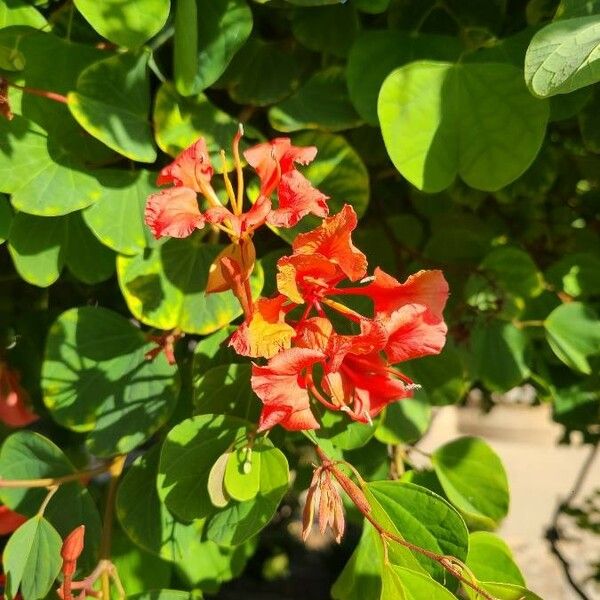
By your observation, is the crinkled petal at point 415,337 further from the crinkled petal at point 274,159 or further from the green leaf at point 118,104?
the green leaf at point 118,104

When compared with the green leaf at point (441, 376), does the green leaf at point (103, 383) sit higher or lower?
lower

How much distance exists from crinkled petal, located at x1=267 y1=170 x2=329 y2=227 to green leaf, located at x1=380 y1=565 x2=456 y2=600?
0.20m

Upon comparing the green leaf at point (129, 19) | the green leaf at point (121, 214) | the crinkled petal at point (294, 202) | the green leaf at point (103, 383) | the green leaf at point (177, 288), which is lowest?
the green leaf at point (103, 383)

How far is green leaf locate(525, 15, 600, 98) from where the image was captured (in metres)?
0.43

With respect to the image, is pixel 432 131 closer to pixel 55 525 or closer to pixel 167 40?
pixel 167 40

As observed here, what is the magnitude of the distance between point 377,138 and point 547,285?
21 cm

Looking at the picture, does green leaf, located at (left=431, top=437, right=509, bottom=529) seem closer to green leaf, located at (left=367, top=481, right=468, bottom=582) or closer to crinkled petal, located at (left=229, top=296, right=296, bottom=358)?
green leaf, located at (left=367, top=481, right=468, bottom=582)

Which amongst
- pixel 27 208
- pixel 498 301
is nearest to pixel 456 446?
pixel 498 301

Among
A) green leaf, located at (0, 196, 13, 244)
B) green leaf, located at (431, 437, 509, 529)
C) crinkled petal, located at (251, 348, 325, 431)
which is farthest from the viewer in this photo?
green leaf, located at (431, 437, 509, 529)

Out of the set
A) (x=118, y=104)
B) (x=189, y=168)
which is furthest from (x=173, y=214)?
(x=118, y=104)

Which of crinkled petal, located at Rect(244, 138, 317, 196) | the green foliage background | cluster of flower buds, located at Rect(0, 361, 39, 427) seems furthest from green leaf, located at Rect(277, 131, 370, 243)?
cluster of flower buds, located at Rect(0, 361, 39, 427)

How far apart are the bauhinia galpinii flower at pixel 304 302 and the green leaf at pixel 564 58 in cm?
13

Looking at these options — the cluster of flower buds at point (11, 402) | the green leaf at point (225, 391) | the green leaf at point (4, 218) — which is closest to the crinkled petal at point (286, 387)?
the green leaf at point (225, 391)

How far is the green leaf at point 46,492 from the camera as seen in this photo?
0.57 metres
